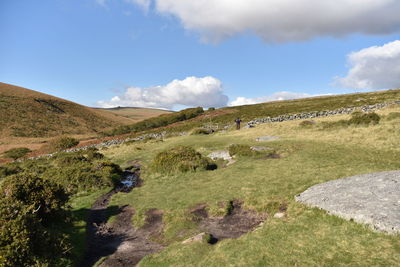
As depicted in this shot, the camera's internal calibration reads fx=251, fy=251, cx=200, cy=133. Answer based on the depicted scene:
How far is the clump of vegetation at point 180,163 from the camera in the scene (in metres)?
25.4

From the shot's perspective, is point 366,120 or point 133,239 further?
point 366,120

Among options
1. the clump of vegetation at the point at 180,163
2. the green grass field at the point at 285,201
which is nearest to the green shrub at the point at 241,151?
the green grass field at the point at 285,201

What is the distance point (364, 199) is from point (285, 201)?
4141mm

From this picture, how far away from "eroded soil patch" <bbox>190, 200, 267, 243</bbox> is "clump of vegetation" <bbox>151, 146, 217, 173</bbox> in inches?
370

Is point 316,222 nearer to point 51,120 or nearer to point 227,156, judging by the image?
point 227,156

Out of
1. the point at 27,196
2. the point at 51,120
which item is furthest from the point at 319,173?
the point at 51,120

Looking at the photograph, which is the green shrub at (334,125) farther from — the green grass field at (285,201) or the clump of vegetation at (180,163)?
the clump of vegetation at (180,163)

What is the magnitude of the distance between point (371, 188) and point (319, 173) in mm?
5803

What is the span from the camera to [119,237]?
14641 millimetres

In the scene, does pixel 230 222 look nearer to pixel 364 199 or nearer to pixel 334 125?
pixel 364 199

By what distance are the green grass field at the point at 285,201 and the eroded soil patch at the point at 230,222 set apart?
50 cm

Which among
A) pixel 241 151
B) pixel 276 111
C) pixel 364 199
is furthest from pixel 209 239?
pixel 276 111

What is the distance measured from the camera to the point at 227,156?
29.2 m

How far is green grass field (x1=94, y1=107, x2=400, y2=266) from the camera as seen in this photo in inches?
363
